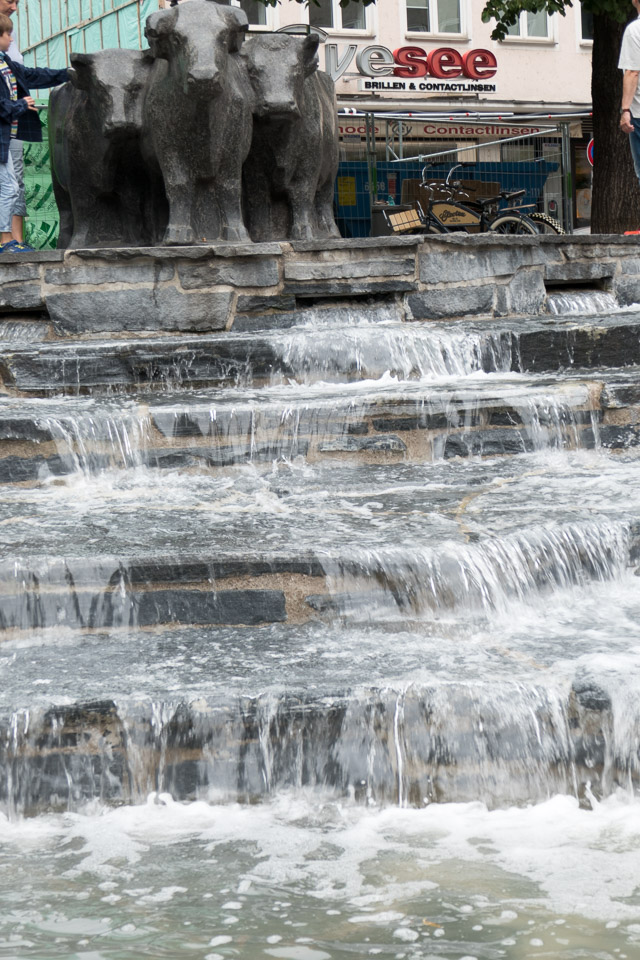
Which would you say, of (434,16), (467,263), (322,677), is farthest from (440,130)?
(322,677)

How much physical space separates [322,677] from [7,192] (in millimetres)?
5639

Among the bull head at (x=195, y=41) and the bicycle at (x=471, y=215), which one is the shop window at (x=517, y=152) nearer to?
the bicycle at (x=471, y=215)

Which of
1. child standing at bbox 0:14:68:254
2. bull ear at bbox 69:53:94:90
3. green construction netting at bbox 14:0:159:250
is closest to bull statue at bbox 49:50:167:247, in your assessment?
bull ear at bbox 69:53:94:90

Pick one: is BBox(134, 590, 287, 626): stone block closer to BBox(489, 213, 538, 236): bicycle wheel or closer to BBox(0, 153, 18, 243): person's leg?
BBox(0, 153, 18, 243): person's leg

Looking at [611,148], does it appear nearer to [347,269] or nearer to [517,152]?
[517,152]

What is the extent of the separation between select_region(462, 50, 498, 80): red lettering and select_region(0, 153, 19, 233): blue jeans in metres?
19.4

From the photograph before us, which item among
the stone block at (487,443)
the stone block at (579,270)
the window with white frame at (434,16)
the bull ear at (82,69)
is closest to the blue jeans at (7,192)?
the bull ear at (82,69)

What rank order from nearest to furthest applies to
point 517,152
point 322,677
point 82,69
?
point 322,677
point 82,69
point 517,152

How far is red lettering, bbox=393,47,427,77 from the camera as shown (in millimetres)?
25312

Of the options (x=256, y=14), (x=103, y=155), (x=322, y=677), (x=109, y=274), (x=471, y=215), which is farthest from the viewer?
(x=256, y=14)

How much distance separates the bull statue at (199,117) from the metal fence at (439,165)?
8442mm

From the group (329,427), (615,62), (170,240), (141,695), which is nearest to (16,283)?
(170,240)

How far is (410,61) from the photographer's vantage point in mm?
25469

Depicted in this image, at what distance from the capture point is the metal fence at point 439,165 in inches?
625
